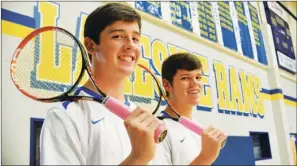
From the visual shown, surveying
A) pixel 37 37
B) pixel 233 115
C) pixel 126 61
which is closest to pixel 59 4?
pixel 37 37

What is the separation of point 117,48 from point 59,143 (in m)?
0.30

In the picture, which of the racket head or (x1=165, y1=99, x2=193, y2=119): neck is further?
(x1=165, y1=99, x2=193, y2=119): neck

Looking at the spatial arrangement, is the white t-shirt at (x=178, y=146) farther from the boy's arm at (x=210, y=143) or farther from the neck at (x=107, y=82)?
the neck at (x=107, y=82)

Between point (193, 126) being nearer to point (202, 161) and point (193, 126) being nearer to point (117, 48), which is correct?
point (202, 161)

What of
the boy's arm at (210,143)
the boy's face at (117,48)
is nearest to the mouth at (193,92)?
the boy's arm at (210,143)

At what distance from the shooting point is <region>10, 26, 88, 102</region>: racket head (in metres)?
0.74

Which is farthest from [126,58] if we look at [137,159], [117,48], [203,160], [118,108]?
[203,160]

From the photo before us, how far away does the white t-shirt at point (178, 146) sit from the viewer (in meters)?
1.02

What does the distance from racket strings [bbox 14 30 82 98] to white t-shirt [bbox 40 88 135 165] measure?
0.11 metres

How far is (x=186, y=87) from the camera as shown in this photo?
3.84 ft

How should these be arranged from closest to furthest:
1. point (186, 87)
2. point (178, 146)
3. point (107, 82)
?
point (107, 82) → point (178, 146) → point (186, 87)

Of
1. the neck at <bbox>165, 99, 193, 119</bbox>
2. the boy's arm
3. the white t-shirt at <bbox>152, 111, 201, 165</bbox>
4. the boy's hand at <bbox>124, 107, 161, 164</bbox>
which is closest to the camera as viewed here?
the boy's hand at <bbox>124, 107, 161, 164</bbox>

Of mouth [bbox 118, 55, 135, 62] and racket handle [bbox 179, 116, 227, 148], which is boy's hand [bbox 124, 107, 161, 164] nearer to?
mouth [bbox 118, 55, 135, 62]

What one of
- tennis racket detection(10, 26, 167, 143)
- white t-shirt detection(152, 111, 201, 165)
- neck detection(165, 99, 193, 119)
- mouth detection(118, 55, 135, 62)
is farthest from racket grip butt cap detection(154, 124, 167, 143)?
neck detection(165, 99, 193, 119)
